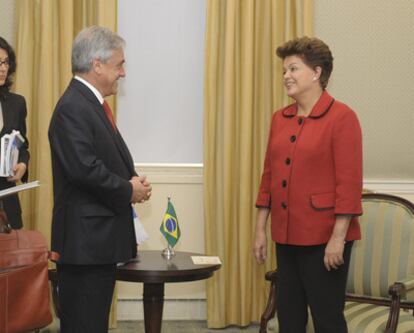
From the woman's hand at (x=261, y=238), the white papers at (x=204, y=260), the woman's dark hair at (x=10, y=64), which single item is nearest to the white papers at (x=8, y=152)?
the woman's dark hair at (x=10, y=64)

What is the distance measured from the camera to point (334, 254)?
280 centimetres

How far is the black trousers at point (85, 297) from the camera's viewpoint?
2.54m

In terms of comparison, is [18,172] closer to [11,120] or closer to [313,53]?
[11,120]

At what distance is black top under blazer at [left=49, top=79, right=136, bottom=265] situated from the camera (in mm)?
2502

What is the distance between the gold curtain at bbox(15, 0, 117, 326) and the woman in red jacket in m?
2.00

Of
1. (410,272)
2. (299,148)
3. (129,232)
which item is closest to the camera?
(129,232)

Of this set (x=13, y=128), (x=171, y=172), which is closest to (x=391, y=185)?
(x=171, y=172)

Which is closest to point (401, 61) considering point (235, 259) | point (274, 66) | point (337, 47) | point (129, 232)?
point (337, 47)

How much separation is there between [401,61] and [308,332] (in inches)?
104

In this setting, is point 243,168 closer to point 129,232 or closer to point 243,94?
point 243,94

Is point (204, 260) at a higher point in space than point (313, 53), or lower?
lower

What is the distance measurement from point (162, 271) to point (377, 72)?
2.59 m

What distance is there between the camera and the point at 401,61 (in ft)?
16.4

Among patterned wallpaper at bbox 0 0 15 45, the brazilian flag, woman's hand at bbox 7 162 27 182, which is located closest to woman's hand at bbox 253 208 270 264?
the brazilian flag
